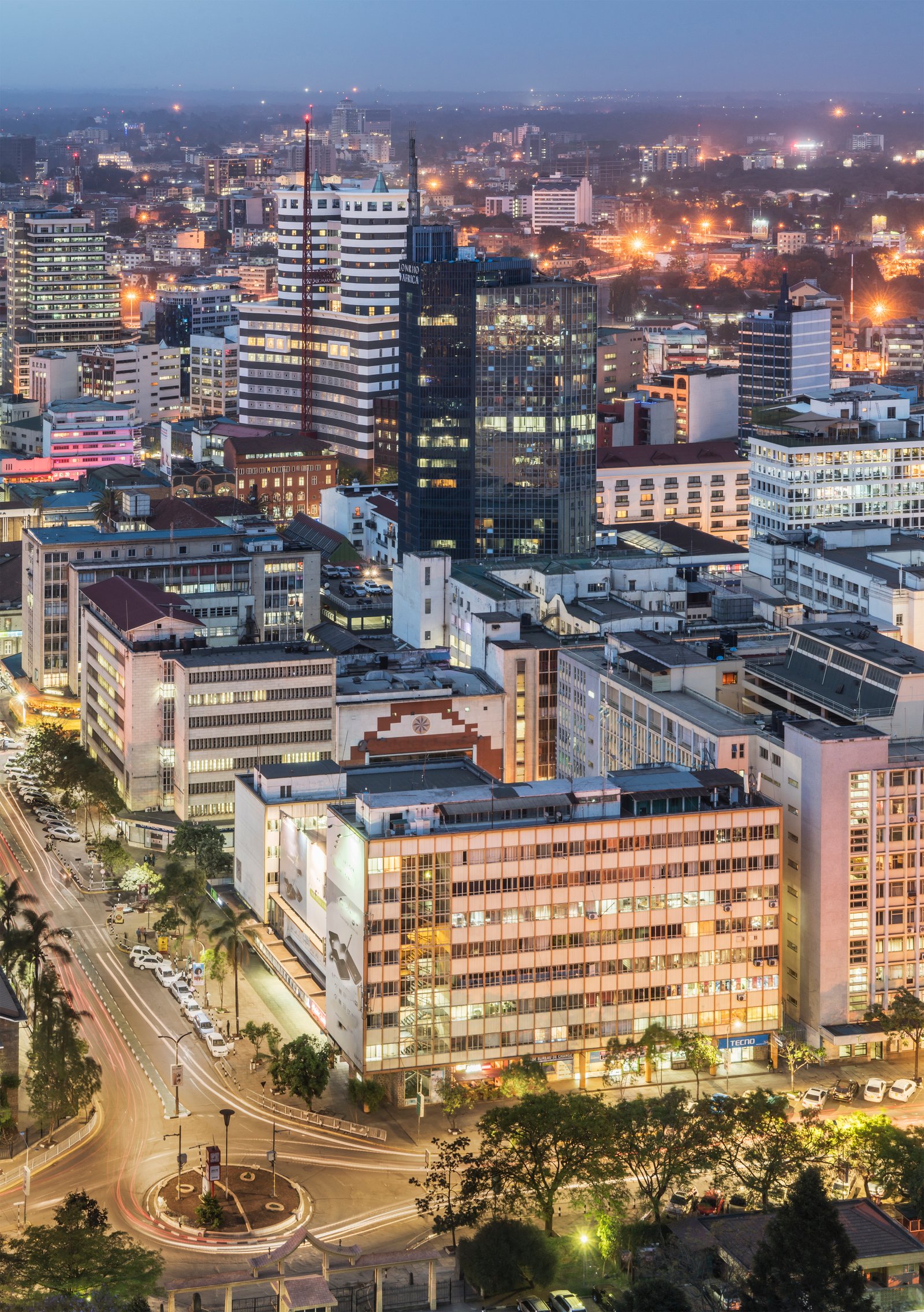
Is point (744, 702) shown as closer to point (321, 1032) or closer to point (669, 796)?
point (669, 796)

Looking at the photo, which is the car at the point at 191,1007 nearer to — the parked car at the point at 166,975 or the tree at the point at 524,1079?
the parked car at the point at 166,975

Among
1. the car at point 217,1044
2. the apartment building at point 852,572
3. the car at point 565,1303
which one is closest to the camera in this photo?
the car at point 565,1303

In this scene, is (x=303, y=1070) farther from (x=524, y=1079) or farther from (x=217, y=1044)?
(x=524, y=1079)

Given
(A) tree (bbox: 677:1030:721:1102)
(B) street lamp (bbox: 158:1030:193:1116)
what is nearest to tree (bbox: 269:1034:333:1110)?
(B) street lamp (bbox: 158:1030:193:1116)

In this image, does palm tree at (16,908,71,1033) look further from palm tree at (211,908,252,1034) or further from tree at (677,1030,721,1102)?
tree at (677,1030,721,1102)

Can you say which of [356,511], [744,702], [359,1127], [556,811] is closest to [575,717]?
[744,702]

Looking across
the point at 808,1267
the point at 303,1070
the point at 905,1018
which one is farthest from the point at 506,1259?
the point at 905,1018

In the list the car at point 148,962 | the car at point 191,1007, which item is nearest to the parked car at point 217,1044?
the car at point 191,1007
